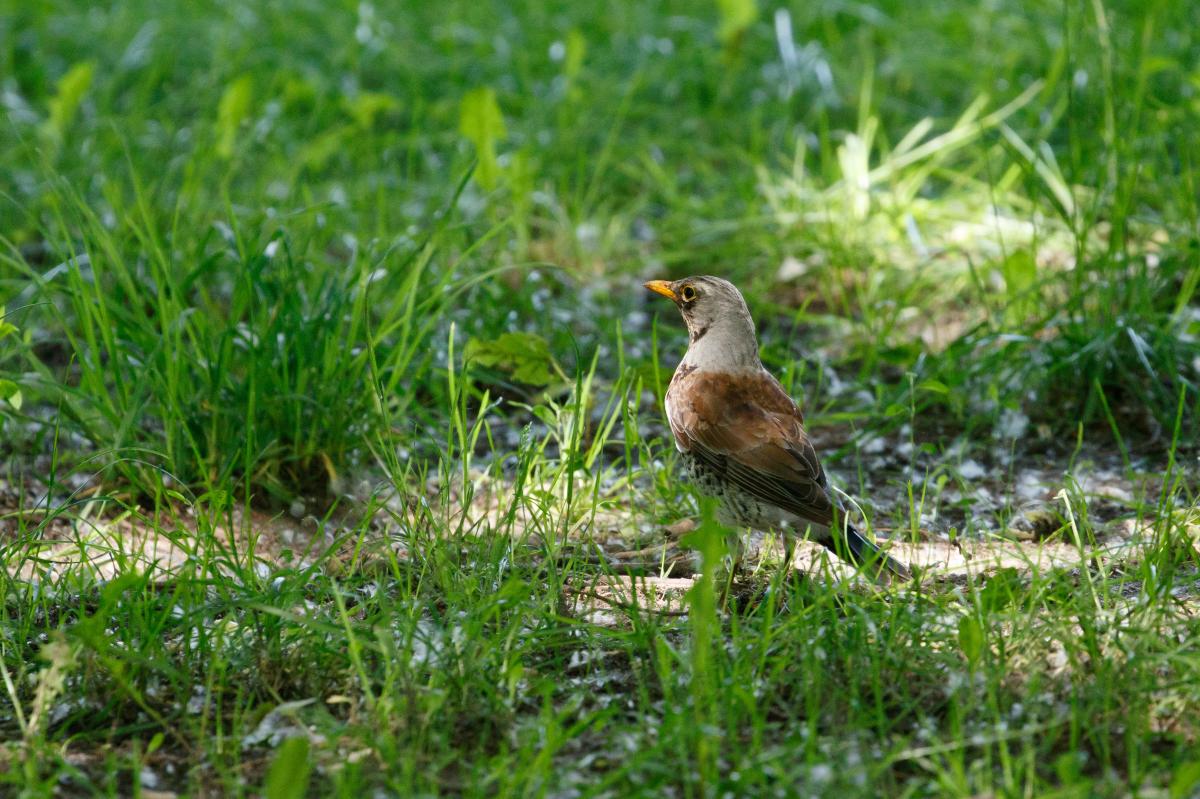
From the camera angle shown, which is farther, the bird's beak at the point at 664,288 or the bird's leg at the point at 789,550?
the bird's beak at the point at 664,288

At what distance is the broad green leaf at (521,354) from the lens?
4293 mm

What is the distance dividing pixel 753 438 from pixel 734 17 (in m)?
4.14

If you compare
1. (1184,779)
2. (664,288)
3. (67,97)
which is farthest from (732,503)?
(67,97)

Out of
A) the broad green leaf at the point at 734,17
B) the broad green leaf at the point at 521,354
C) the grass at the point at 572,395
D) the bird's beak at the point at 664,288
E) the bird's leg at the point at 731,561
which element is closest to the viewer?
the grass at the point at 572,395

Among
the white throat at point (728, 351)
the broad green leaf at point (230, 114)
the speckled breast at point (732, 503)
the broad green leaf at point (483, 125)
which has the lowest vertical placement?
the speckled breast at point (732, 503)

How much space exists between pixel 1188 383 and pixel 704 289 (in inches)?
64.4

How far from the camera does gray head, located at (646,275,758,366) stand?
154 inches

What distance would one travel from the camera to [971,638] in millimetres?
2934

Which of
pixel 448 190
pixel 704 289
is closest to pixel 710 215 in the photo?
pixel 448 190

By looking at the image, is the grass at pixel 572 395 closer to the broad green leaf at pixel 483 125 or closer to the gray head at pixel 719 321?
the broad green leaf at pixel 483 125

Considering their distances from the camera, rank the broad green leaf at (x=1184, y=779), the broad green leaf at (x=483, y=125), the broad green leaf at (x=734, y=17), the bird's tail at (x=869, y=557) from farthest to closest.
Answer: the broad green leaf at (x=734, y=17) → the broad green leaf at (x=483, y=125) → the bird's tail at (x=869, y=557) → the broad green leaf at (x=1184, y=779)

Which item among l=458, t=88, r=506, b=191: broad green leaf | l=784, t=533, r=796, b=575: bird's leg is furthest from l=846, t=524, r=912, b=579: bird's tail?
l=458, t=88, r=506, b=191: broad green leaf

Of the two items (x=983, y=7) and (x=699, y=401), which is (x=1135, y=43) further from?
(x=699, y=401)

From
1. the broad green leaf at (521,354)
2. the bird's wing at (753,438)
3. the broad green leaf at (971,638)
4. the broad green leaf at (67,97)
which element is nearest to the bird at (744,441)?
the bird's wing at (753,438)
